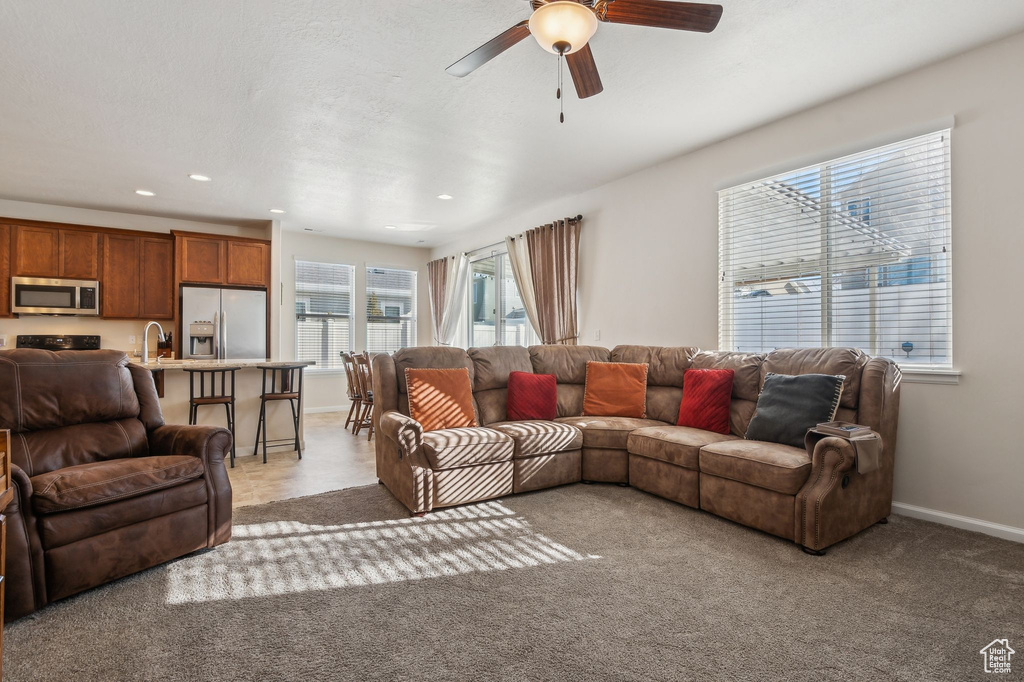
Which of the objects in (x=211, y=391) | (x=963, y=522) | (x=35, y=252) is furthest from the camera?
(x=35, y=252)

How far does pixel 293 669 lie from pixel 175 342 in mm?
5805

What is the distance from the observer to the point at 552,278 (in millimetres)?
5793

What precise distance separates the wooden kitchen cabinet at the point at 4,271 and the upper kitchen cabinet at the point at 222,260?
1615 mm

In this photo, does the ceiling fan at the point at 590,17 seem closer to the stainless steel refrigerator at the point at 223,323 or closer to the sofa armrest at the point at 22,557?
the sofa armrest at the point at 22,557

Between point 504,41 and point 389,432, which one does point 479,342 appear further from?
point 504,41

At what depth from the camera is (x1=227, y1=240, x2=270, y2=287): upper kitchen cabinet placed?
6492mm

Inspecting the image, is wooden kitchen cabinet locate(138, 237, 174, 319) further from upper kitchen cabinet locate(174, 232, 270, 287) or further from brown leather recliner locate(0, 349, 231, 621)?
brown leather recliner locate(0, 349, 231, 621)

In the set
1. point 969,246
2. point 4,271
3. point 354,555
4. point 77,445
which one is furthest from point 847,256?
point 4,271

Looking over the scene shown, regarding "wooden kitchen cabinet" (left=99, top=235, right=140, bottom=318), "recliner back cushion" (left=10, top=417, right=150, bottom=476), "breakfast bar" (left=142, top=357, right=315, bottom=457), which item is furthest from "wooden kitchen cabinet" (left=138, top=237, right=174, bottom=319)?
"recliner back cushion" (left=10, top=417, right=150, bottom=476)

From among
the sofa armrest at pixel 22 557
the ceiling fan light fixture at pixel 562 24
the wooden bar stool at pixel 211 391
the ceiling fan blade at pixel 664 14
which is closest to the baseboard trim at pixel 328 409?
the wooden bar stool at pixel 211 391

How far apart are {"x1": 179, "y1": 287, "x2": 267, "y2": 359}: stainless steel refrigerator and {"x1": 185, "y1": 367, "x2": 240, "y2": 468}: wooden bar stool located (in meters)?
1.76

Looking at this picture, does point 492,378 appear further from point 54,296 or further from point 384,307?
point 54,296

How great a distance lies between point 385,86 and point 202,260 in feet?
14.6

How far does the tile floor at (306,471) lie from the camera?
11.8 ft
